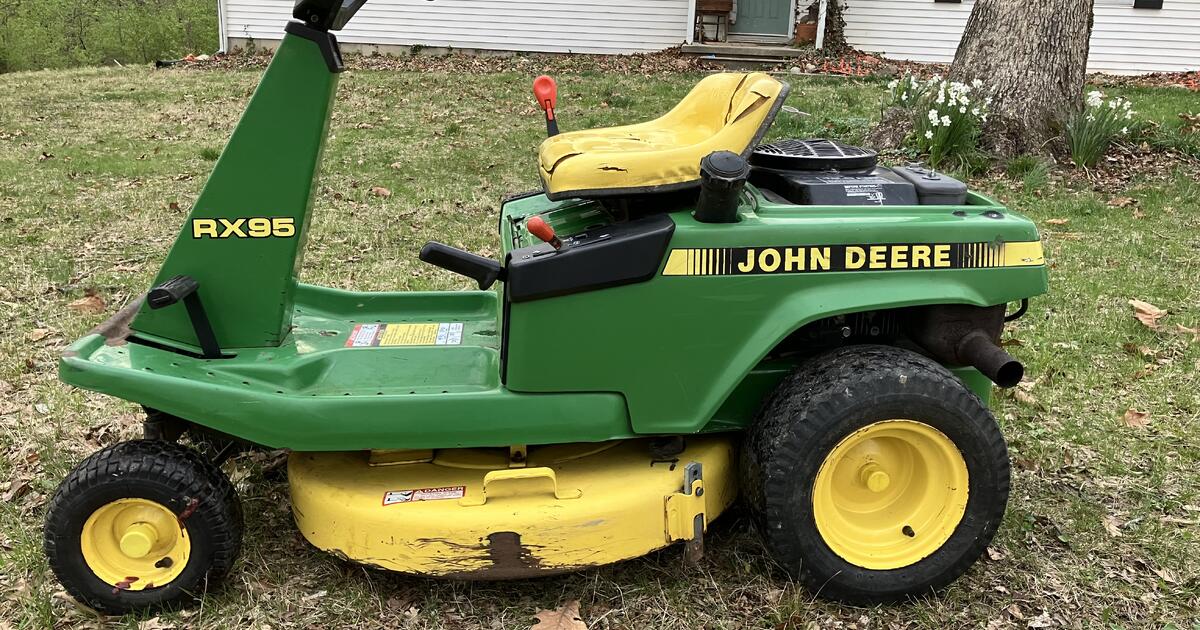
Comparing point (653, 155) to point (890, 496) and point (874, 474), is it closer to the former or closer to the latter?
point (874, 474)

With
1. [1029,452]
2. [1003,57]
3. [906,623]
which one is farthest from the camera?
[1003,57]

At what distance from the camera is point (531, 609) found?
248 centimetres

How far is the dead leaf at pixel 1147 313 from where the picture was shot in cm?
428

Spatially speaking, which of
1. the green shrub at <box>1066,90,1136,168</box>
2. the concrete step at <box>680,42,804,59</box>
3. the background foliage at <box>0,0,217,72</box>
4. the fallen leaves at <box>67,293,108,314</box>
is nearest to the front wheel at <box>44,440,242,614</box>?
the fallen leaves at <box>67,293,108,314</box>

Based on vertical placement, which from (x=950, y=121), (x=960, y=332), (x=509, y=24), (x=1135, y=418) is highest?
(x=509, y=24)

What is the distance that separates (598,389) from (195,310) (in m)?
1.10

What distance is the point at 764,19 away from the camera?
1428cm

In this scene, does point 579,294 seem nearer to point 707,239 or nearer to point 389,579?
point 707,239

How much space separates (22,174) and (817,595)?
6990mm

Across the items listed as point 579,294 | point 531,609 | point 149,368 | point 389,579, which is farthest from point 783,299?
point 149,368

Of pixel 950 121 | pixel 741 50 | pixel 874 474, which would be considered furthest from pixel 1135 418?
pixel 741 50

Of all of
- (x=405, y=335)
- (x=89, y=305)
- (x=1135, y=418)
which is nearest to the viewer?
(x=405, y=335)

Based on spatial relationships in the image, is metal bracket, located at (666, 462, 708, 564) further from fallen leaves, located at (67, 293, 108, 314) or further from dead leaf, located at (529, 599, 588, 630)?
fallen leaves, located at (67, 293, 108, 314)

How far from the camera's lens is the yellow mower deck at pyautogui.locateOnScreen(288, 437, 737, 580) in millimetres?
2316
